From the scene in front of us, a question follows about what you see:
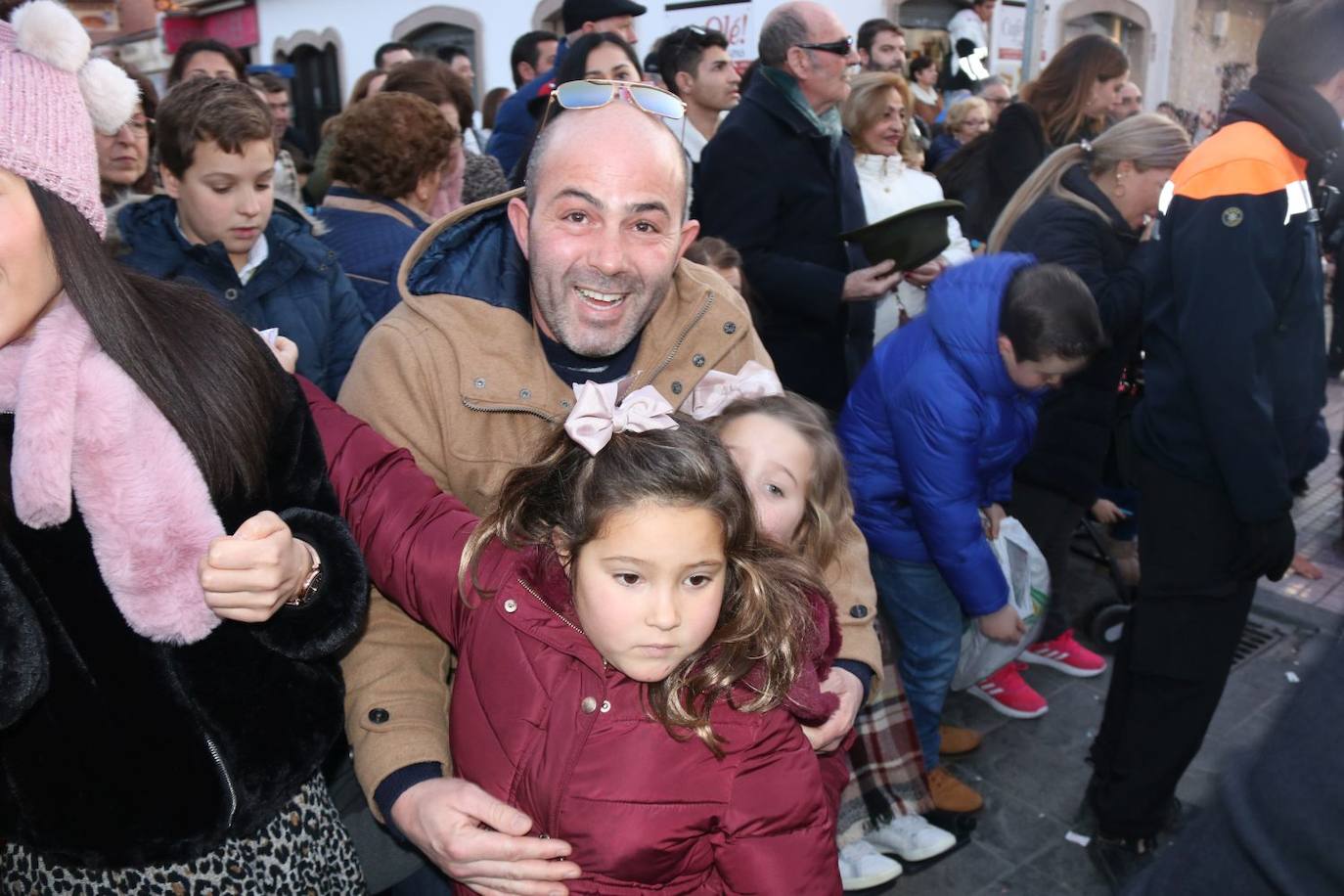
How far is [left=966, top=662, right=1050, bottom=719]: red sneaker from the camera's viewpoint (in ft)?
13.5

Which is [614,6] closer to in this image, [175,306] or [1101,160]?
[1101,160]

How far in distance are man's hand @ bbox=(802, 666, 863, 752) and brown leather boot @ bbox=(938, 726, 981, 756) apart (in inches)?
74.7

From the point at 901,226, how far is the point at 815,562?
1.87 metres

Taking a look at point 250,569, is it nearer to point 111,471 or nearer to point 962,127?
point 111,471

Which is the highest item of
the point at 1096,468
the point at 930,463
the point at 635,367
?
the point at 635,367

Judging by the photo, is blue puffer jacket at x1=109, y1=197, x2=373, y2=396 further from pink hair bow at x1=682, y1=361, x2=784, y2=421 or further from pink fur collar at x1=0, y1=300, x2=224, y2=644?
pink fur collar at x1=0, y1=300, x2=224, y2=644

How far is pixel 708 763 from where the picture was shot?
1603 mm

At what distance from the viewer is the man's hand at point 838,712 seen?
6.39ft

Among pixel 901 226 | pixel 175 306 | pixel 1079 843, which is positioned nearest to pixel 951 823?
pixel 1079 843

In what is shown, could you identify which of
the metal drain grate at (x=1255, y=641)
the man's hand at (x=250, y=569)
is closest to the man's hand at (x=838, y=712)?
the man's hand at (x=250, y=569)

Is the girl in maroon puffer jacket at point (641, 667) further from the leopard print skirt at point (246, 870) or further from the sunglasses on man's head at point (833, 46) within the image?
the sunglasses on man's head at point (833, 46)

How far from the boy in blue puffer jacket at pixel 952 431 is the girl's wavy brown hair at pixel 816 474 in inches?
29.5

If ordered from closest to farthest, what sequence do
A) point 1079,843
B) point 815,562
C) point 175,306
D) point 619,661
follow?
point 175,306 < point 619,661 < point 815,562 < point 1079,843

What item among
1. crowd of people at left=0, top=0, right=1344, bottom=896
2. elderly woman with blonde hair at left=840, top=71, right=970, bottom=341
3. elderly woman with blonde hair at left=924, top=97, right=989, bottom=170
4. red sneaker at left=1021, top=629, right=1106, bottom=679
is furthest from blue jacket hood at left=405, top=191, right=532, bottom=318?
elderly woman with blonde hair at left=924, top=97, right=989, bottom=170
